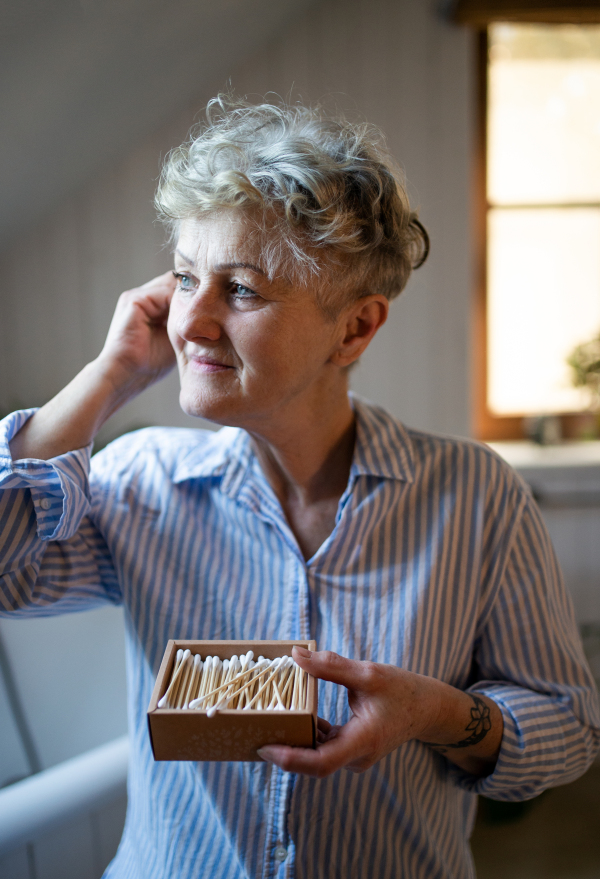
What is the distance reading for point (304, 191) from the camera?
887 mm

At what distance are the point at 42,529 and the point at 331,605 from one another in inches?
17.0

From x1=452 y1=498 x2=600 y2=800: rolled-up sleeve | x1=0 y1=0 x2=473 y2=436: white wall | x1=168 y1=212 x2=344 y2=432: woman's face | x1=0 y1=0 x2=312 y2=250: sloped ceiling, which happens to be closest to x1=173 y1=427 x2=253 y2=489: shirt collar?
x1=168 y1=212 x2=344 y2=432: woman's face

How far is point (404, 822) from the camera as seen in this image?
96cm

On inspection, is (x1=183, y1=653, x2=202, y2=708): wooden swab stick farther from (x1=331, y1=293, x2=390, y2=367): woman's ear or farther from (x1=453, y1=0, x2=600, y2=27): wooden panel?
(x1=453, y1=0, x2=600, y2=27): wooden panel

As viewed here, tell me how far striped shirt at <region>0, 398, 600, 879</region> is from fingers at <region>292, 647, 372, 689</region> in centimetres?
20

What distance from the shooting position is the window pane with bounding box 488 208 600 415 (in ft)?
8.32

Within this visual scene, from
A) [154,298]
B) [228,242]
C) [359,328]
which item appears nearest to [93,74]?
[154,298]

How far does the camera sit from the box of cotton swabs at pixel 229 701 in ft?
2.15

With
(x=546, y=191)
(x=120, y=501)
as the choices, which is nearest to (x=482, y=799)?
(x=120, y=501)

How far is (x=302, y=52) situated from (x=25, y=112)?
1.38 m

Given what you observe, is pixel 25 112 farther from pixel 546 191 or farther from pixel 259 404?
pixel 546 191

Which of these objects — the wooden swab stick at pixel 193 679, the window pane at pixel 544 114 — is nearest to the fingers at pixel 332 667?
the wooden swab stick at pixel 193 679

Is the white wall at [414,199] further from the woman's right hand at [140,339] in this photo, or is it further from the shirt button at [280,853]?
the shirt button at [280,853]

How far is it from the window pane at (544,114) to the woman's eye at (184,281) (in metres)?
1.88
